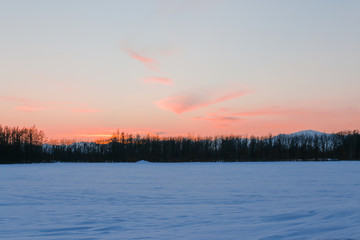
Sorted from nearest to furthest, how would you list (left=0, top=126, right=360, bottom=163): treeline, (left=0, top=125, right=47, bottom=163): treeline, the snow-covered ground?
the snow-covered ground < (left=0, top=125, right=47, bottom=163): treeline < (left=0, top=126, right=360, bottom=163): treeline

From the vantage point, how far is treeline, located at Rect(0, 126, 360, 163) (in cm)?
12350

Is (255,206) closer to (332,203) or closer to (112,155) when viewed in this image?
(332,203)

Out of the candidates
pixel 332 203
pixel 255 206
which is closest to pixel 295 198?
pixel 332 203

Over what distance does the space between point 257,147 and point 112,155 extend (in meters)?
58.4

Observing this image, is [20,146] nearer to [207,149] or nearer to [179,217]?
[207,149]

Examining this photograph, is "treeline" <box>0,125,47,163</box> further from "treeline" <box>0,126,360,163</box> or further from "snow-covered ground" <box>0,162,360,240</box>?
"snow-covered ground" <box>0,162,360,240</box>

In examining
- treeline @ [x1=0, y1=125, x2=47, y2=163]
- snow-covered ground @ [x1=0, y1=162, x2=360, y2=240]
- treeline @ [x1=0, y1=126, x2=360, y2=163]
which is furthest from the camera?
treeline @ [x1=0, y1=126, x2=360, y2=163]

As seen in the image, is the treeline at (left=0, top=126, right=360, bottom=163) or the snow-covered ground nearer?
the snow-covered ground

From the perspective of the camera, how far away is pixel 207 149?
449 ft

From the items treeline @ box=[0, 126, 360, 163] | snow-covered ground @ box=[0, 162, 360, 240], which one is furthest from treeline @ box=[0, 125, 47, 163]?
snow-covered ground @ box=[0, 162, 360, 240]

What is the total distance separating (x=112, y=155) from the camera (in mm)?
125375

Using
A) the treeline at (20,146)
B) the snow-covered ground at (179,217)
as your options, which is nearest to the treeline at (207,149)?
the treeline at (20,146)

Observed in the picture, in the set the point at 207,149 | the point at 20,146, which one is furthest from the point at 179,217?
the point at 207,149

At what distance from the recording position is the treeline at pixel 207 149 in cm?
12350
